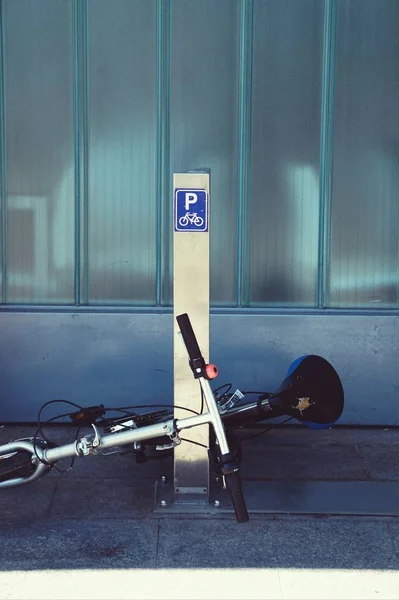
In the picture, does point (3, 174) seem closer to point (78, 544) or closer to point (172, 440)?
point (172, 440)

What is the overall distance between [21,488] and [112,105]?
323cm

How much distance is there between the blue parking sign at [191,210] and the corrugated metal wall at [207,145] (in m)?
2.06

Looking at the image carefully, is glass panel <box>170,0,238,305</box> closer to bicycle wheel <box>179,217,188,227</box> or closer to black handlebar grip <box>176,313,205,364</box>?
bicycle wheel <box>179,217,188,227</box>

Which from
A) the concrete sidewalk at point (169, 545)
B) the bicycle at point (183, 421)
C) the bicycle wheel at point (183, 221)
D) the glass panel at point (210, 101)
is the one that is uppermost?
the glass panel at point (210, 101)

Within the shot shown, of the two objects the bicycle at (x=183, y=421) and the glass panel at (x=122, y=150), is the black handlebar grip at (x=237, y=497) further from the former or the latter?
the glass panel at (x=122, y=150)

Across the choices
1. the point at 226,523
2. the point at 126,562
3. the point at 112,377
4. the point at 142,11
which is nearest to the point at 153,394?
the point at 112,377

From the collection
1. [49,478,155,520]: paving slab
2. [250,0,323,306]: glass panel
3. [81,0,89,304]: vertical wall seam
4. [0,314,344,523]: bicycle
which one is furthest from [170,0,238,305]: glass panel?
[49,478,155,520]: paving slab

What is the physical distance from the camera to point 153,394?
7.40 meters

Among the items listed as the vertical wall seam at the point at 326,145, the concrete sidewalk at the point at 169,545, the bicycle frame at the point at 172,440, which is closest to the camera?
the bicycle frame at the point at 172,440

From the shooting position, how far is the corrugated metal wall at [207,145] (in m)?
7.23

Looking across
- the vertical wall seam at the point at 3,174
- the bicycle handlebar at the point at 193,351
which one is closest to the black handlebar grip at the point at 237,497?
the bicycle handlebar at the point at 193,351

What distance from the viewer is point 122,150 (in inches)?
289

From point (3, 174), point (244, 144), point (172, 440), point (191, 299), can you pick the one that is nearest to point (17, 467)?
point (172, 440)

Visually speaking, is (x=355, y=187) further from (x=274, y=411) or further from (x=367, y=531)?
(x=367, y=531)
